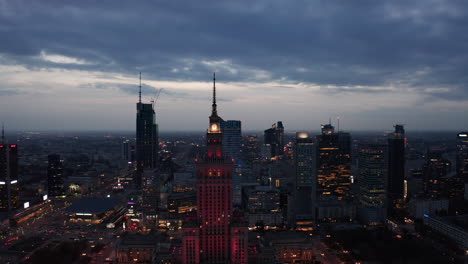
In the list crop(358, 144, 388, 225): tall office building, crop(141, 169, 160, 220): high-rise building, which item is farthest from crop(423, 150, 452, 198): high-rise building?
crop(141, 169, 160, 220): high-rise building

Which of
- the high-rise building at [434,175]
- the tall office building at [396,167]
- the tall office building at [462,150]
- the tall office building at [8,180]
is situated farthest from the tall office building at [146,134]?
the tall office building at [462,150]

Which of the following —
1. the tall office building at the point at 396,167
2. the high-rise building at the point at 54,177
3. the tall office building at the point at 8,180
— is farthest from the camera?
the high-rise building at the point at 54,177

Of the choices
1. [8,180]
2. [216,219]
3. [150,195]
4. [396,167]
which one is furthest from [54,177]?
[396,167]

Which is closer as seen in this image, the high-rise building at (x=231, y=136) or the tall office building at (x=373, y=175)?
the tall office building at (x=373, y=175)

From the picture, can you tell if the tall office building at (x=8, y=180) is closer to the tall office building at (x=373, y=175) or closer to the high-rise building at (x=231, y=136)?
the high-rise building at (x=231, y=136)

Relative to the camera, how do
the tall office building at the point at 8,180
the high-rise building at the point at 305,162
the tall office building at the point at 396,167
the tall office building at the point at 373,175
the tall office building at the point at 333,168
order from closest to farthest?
the tall office building at the point at 8,180 < the tall office building at the point at 373,175 < the tall office building at the point at 396,167 < the high-rise building at the point at 305,162 < the tall office building at the point at 333,168

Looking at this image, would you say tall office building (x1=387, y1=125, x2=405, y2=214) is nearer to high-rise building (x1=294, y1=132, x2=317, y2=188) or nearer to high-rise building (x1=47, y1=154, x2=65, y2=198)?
high-rise building (x1=294, y1=132, x2=317, y2=188)

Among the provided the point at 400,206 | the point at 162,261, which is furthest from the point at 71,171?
the point at 400,206
